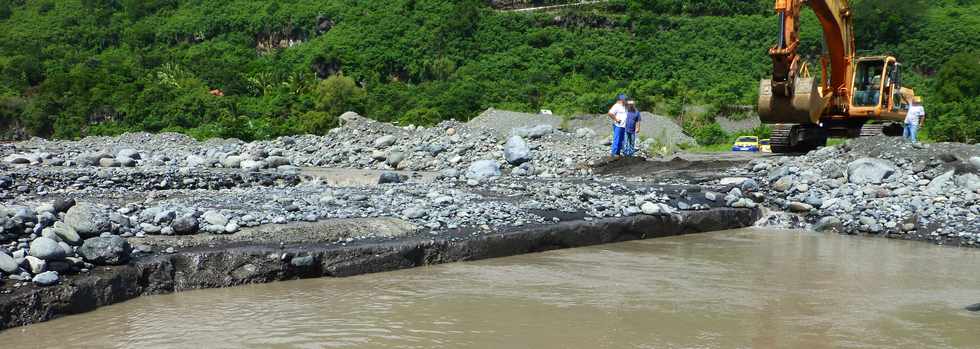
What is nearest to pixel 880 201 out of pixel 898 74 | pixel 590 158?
pixel 590 158

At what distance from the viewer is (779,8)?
529 inches

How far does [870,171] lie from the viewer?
36.7 feet

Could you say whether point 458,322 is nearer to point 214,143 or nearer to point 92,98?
point 214,143

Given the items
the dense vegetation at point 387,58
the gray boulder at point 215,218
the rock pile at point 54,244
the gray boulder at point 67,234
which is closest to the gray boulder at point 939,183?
the gray boulder at point 215,218

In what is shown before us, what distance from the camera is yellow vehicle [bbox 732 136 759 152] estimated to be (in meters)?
24.3

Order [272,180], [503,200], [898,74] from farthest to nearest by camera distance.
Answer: [898,74] → [272,180] → [503,200]

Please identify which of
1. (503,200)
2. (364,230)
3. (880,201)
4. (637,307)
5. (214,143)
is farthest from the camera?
(214,143)

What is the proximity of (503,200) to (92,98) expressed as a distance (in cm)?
3258

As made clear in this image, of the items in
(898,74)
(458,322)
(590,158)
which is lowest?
(458,322)

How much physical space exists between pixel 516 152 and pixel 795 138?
5074mm

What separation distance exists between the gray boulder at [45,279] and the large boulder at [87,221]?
783 millimetres

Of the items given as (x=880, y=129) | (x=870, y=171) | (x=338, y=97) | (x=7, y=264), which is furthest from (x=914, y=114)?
(x=338, y=97)

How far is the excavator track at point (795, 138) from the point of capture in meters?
15.6

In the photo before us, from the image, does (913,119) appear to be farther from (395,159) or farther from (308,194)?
(308,194)
